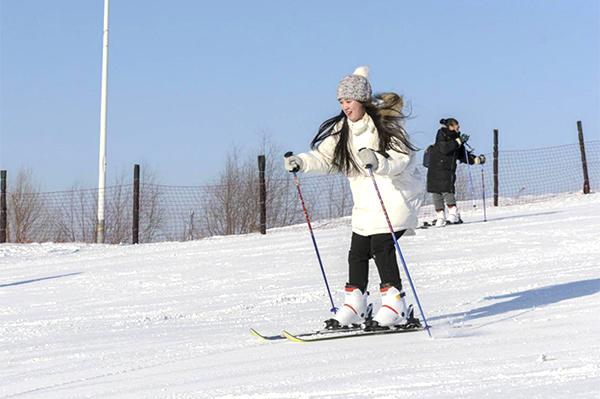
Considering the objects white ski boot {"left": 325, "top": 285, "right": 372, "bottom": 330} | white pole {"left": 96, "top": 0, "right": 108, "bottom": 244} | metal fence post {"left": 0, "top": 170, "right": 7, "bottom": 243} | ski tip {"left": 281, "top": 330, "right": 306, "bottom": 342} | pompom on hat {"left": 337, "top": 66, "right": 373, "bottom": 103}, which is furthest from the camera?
white pole {"left": 96, "top": 0, "right": 108, "bottom": 244}

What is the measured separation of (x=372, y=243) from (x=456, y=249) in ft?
18.4

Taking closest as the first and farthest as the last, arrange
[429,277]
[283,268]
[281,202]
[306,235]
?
[429,277] → [283,268] → [306,235] → [281,202]

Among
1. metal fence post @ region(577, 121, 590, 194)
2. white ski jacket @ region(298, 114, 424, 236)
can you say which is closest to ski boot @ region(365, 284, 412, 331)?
white ski jacket @ region(298, 114, 424, 236)

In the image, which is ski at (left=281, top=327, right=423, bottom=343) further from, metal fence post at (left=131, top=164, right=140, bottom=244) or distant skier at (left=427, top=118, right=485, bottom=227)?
metal fence post at (left=131, top=164, right=140, bottom=244)

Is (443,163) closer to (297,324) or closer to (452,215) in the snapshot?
(452,215)

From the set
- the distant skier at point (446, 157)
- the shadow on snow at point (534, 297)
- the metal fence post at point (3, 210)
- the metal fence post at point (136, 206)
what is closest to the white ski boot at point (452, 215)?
the distant skier at point (446, 157)

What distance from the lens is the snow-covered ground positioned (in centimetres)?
404

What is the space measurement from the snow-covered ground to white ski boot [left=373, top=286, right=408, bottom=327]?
263 mm

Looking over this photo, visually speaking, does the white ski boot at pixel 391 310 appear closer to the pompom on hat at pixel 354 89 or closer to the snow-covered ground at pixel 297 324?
the snow-covered ground at pixel 297 324

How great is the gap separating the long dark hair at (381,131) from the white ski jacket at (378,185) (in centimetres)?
3

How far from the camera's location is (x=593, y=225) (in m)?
12.9

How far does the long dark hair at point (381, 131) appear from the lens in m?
5.77

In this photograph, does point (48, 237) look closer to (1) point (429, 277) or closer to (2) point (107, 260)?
(2) point (107, 260)

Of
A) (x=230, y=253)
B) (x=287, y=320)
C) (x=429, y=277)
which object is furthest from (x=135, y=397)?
(x=230, y=253)
